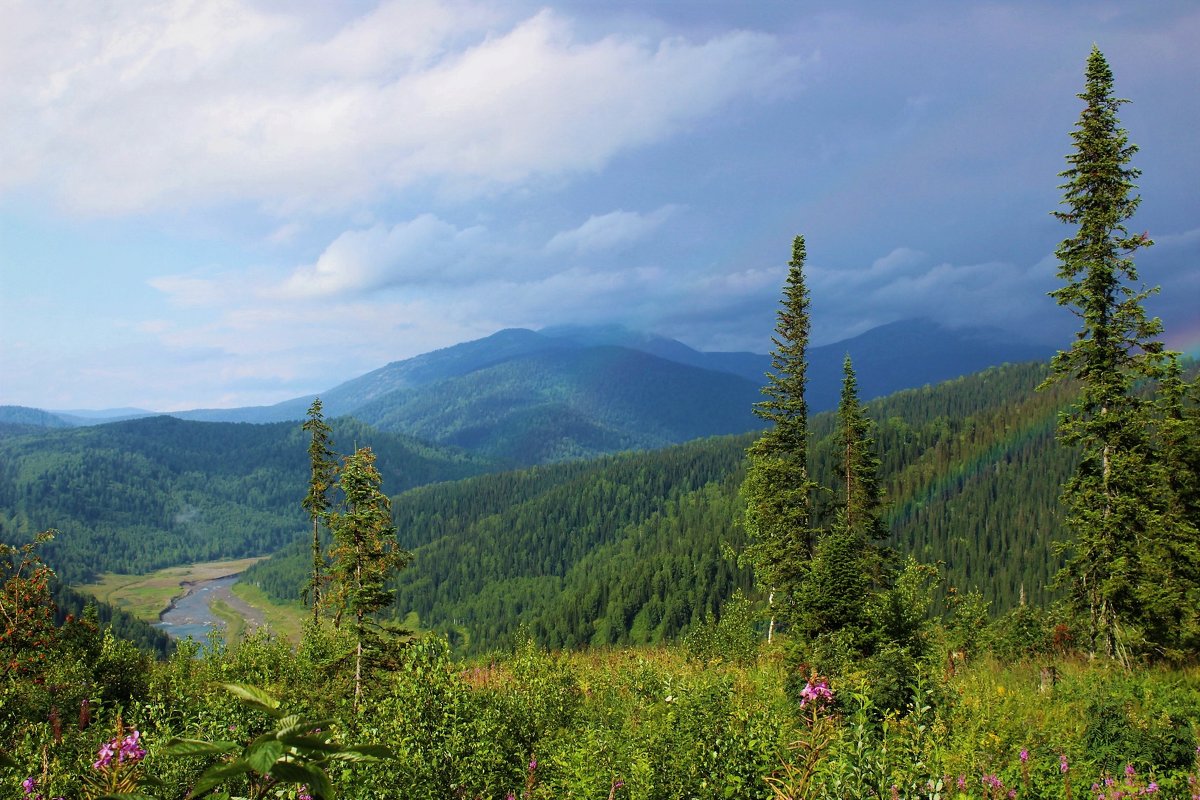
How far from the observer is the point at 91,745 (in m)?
10.6

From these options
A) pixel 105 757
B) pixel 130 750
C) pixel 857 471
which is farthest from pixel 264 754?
pixel 857 471

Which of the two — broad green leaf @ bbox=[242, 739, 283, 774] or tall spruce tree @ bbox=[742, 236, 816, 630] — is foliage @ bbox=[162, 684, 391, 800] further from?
tall spruce tree @ bbox=[742, 236, 816, 630]

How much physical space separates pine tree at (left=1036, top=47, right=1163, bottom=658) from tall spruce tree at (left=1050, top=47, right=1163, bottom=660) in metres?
0.03

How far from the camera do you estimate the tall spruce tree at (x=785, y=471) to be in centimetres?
2978

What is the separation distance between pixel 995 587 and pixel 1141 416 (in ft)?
450

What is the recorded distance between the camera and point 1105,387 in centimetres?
2112

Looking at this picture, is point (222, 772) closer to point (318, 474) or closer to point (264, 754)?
point (264, 754)

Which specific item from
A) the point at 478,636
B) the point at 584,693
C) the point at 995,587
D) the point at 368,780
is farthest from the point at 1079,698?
the point at 478,636

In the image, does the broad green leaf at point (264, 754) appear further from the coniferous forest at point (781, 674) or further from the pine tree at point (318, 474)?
the pine tree at point (318, 474)

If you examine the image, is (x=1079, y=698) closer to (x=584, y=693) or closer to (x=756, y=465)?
(x=584, y=693)

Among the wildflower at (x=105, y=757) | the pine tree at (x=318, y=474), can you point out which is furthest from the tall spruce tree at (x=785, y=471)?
the wildflower at (x=105, y=757)

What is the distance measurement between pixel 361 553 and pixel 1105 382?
1011 inches

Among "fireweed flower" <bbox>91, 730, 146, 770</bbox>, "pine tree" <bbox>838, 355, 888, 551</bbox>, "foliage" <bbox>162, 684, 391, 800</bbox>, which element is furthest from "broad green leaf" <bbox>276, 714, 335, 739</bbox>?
"pine tree" <bbox>838, 355, 888, 551</bbox>

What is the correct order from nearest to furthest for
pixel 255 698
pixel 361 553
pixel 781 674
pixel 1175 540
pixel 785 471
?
pixel 255 698, pixel 781 674, pixel 361 553, pixel 1175 540, pixel 785 471
